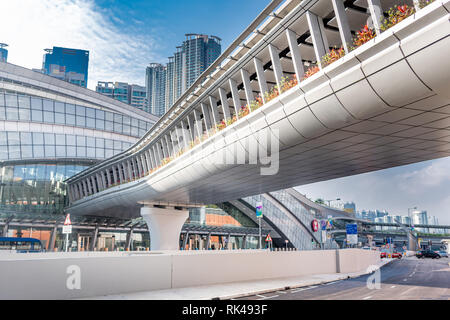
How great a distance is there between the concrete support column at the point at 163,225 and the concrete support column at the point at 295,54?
86.9 feet

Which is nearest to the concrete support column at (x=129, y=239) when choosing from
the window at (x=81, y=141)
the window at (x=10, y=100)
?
the window at (x=81, y=141)

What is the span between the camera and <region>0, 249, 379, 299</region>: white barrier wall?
11992 millimetres

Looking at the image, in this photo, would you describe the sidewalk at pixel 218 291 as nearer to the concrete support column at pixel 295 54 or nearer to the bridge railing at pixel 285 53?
the bridge railing at pixel 285 53

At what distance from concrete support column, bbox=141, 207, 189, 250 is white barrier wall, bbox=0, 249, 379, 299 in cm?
1924

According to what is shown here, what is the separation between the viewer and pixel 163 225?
38875 mm

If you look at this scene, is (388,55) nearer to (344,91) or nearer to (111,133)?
(344,91)

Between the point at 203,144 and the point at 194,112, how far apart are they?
11.7ft

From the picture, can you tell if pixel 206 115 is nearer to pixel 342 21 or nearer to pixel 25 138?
pixel 342 21

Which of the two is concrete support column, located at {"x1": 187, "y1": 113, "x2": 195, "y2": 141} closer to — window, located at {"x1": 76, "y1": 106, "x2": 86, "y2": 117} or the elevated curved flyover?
the elevated curved flyover

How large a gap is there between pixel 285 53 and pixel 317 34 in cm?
461

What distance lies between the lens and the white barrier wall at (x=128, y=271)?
1199cm

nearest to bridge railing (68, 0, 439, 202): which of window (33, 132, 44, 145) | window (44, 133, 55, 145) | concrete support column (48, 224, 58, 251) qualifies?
concrete support column (48, 224, 58, 251)

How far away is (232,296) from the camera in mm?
14367

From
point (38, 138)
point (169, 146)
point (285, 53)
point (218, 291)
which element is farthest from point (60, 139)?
point (218, 291)
